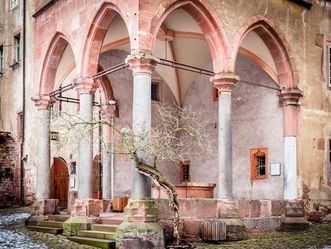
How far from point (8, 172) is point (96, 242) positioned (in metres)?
9.47

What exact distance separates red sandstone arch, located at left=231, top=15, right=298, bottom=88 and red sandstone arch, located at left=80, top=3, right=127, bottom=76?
3.95 metres

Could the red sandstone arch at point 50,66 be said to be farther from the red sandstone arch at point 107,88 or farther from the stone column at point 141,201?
→ the stone column at point 141,201

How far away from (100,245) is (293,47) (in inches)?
331

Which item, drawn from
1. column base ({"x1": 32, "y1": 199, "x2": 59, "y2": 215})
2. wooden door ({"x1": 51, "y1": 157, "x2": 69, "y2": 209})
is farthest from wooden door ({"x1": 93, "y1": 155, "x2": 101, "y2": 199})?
column base ({"x1": 32, "y1": 199, "x2": 59, "y2": 215})

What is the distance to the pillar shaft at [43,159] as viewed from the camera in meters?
15.7

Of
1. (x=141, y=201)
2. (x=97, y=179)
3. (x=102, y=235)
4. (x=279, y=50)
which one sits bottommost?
(x=102, y=235)

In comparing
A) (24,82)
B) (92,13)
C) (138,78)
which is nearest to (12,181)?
(24,82)

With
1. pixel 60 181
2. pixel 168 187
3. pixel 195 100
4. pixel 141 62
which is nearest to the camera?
pixel 168 187

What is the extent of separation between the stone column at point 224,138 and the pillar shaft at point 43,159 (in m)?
5.32

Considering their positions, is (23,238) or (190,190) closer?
(23,238)

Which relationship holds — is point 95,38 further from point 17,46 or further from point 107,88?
point 17,46

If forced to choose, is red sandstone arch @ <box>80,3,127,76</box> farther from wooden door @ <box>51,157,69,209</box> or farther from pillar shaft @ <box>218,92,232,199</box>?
wooden door @ <box>51,157,69,209</box>

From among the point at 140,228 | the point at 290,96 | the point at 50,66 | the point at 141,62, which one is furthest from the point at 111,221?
the point at 290,96

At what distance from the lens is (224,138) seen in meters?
13.3
